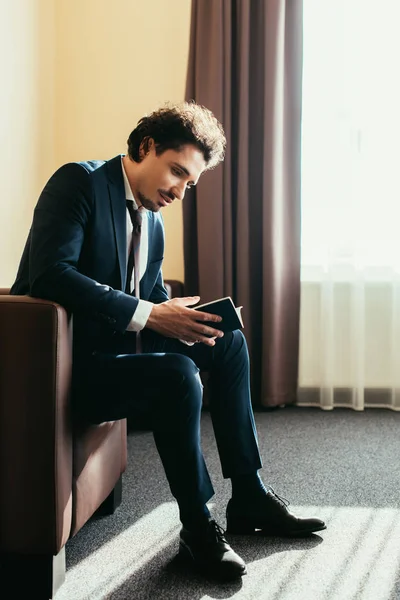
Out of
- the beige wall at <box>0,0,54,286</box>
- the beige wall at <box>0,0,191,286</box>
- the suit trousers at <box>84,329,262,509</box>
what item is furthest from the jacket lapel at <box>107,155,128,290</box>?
the beige wall at <box>0,0,191,286</box>

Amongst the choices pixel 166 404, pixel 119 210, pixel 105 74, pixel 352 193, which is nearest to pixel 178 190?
pixel 119 210

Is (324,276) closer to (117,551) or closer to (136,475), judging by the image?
(136,475)

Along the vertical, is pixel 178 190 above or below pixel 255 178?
below

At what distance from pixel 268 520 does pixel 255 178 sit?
70.9 inches

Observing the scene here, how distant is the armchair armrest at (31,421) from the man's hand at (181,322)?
0.27m

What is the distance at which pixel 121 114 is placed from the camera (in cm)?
325

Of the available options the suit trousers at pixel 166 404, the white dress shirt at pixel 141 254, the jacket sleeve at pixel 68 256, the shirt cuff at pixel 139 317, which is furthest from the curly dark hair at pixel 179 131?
the suit trousers at pixel 166 404

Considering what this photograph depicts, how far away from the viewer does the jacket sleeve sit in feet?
4.84

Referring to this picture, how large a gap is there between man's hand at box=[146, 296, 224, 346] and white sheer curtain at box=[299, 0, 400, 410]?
1605 millimetres

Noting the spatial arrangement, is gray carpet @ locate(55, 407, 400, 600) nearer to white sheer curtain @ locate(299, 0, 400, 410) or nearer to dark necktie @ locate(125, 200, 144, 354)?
dark necktie @ locate(125, 200, 144, 354)

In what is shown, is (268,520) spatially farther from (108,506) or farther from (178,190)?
(178,190)

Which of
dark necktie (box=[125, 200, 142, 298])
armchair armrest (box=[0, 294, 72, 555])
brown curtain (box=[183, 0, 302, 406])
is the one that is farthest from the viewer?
brown curtain (box=[183, 0, 302, 406])

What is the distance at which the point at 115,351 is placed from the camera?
5.40 ft

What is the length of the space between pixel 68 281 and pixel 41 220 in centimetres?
17
